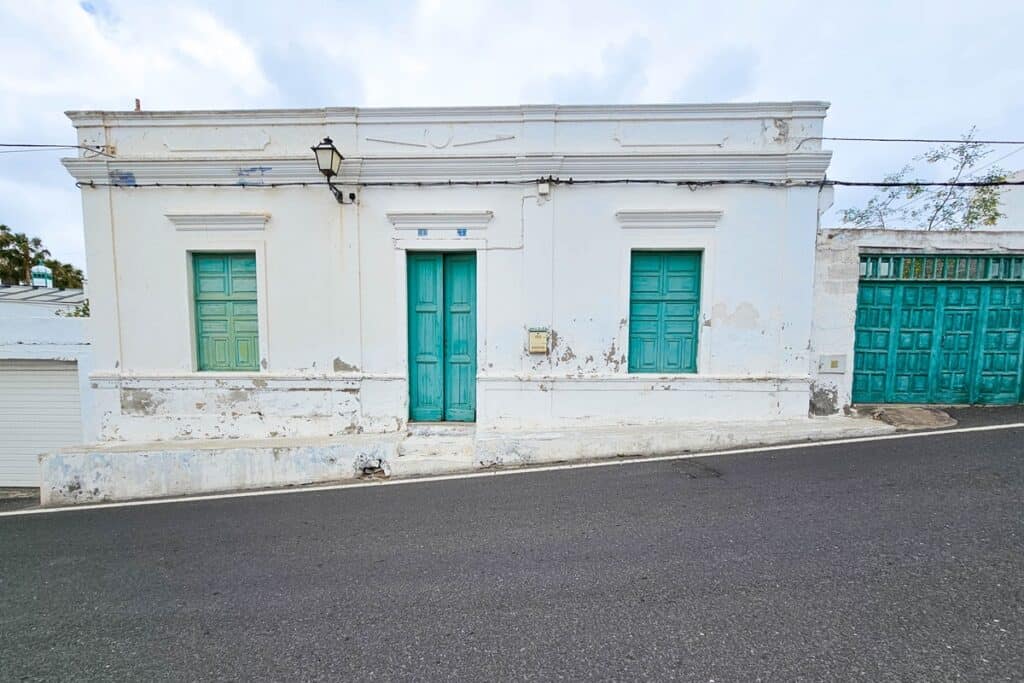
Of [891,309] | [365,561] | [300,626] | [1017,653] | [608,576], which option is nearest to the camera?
[1017,653]

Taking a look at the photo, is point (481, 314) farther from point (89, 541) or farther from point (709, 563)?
point (89, 541)

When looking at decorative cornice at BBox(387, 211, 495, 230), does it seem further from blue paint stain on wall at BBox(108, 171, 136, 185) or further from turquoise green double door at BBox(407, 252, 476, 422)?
blue paint stain on wall at BBox(108, 171, 136, 185)

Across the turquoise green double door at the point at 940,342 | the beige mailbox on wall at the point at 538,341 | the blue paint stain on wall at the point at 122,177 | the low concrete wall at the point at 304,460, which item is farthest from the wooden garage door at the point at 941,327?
the blue paint stain on wall at the point at 122,177

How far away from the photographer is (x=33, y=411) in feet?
22.2

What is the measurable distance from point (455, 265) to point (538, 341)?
5.13 feet

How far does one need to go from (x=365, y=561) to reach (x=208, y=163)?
18.7 feet

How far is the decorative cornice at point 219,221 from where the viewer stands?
19.2 feet

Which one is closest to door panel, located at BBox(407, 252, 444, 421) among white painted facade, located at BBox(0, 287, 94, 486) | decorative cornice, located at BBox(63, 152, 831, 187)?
decorative cornice, located at BBox(63, 152, 831, 187)

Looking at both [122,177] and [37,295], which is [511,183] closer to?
[122,177]

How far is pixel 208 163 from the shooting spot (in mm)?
5832

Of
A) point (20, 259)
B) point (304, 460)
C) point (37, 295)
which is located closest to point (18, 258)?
point (20, 259)

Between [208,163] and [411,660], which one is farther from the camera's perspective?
[208,163]

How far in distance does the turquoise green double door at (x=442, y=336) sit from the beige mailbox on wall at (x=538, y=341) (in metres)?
0.82

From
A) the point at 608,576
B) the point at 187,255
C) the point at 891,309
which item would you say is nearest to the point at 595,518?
the point at 608,576
